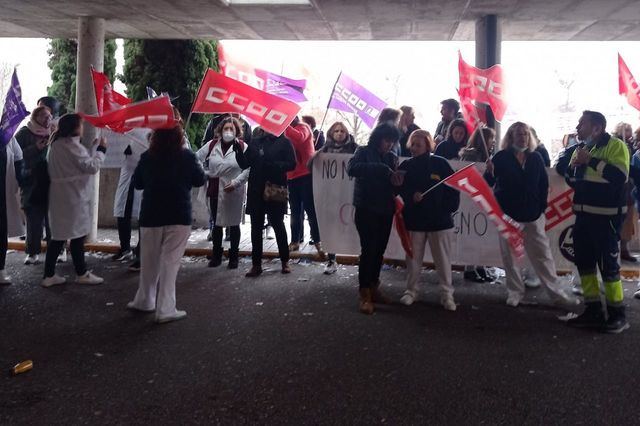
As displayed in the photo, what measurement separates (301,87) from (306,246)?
2.52m

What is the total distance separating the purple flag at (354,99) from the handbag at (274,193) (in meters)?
1.55

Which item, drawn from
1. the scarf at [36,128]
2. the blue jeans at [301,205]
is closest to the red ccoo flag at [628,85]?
Result: the blue jeans at [301,205]

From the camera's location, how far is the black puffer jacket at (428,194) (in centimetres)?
600

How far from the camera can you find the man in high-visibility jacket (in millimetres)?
5320

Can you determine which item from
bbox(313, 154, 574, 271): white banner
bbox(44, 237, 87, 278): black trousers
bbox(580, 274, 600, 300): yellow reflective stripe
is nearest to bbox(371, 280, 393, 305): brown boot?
bbox(313, 154, 574, 271): white banner

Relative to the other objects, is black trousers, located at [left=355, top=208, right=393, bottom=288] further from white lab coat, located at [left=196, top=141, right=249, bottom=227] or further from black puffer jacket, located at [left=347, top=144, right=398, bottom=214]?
white lab coat, located at [left=196, top=141, right=249, bottom=227]

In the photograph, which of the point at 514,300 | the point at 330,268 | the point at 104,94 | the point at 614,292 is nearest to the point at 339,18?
the point at 104,94

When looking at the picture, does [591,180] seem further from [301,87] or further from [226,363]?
[301,87]

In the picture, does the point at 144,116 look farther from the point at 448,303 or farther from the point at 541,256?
the point at 541,256

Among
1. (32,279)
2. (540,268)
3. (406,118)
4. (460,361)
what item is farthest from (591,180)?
(32,279)

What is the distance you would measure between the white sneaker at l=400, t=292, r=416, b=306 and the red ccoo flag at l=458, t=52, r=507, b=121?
2.58 meters

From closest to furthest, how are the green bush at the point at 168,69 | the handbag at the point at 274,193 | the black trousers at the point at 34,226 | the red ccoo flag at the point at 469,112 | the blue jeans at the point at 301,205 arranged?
the red ccoo flag at the point at 469,112 < the handbag at the point at 274,193 < the black trousers at the point at 34,226 < the blue jeans at the point at 301,205 < the green bush at the point at 168,69

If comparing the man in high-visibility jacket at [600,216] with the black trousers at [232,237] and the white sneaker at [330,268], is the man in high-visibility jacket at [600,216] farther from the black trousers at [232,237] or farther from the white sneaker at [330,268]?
the black trousers at [232,237]

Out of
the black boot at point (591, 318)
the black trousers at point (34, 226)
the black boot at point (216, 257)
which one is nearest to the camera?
the black boot at point (591, 318)
